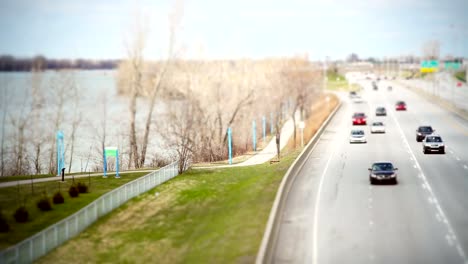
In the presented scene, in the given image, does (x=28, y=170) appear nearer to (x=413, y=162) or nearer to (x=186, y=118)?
(x=186, y=118)

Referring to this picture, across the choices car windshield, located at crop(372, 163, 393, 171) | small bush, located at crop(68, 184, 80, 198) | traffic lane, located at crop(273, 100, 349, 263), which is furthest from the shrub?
car windshield, located at crop(372, 163, 393, 171)

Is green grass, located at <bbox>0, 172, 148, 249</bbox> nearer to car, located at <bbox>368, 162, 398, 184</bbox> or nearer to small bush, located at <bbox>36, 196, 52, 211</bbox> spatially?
small bush, located at <bbox>36, 196, 52, 211</bbox>

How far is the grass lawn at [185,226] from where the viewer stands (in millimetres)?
27859

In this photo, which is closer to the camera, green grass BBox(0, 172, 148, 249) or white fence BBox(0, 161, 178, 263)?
white fence BBox(0, 161, 178, 263)

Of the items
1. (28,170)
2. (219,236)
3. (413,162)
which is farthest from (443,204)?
(28,170)

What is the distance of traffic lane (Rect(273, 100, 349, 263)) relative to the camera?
25188 mm

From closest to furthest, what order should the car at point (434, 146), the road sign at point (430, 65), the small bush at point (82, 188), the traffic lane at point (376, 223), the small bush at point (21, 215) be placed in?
the traffic lane at point (376, 223)
the small bush at point (21, 215)
the small bush at point (82, 188)
the car at point (434, 146)
the road sign at point (430, 65)

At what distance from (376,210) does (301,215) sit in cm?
373

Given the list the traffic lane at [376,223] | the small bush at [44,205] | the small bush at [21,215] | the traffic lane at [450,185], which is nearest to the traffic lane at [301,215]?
the traffic lane at [376,223]

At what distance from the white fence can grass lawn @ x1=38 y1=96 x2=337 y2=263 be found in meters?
0.37

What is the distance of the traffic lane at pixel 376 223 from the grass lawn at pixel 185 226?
3.05m

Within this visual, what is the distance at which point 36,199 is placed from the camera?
122 feet

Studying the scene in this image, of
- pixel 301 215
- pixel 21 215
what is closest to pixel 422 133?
pixel 301 215

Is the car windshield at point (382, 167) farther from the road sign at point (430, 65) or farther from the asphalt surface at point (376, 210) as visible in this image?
the road sign at point (430, 65)
